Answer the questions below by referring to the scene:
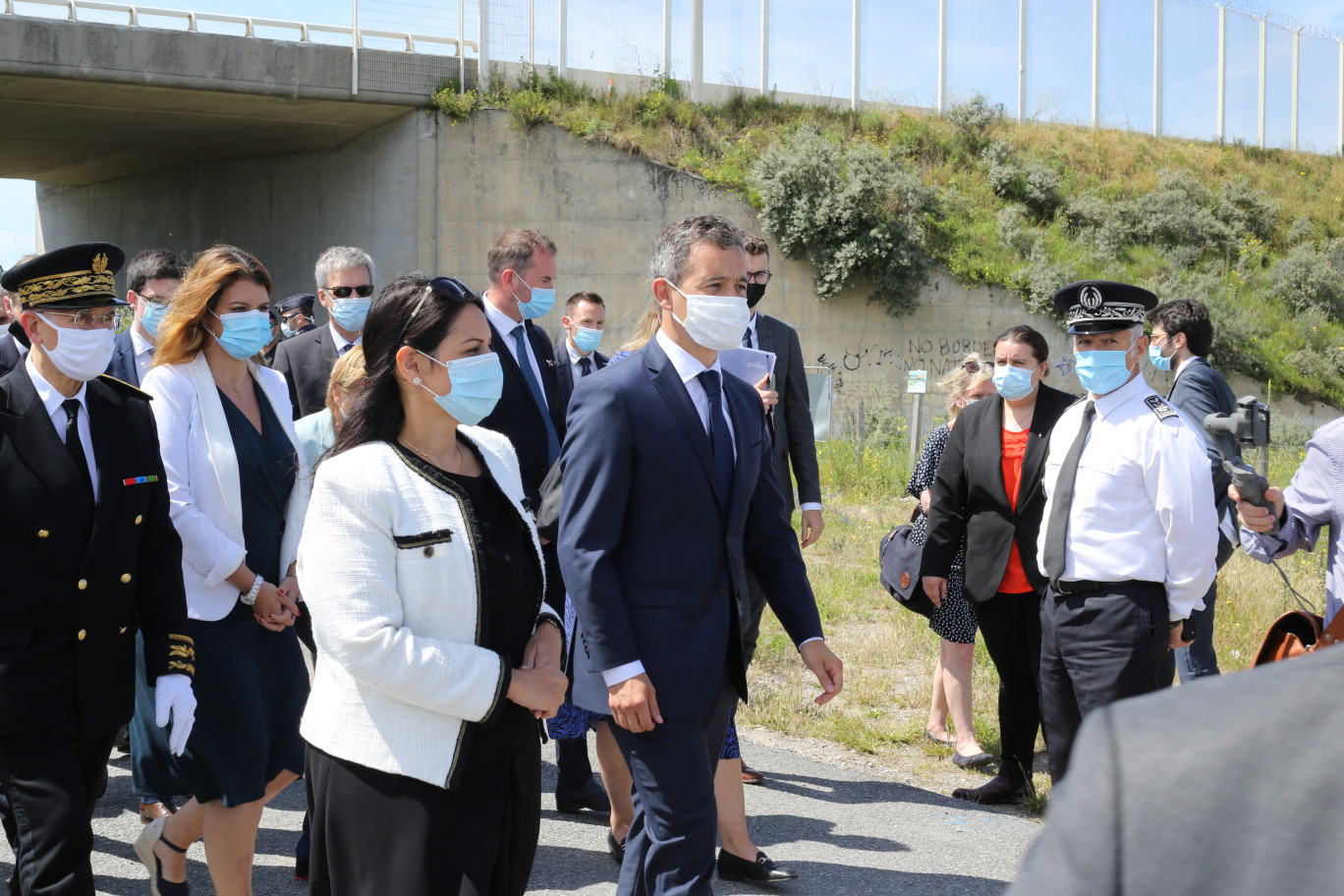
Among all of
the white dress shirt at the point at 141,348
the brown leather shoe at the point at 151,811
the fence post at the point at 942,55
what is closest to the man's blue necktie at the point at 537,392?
the white dress shirt at the point at 141,348

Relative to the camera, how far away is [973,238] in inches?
Answer: 961

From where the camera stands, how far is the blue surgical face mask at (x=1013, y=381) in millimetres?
5605

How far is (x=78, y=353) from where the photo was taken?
134 inches

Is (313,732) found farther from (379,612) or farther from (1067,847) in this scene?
(1067,847)

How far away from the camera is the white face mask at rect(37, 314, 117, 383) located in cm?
338

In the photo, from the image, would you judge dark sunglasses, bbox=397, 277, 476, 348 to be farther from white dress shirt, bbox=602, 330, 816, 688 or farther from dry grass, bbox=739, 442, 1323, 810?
dry grass, bbox=739, 442, 1323, 810

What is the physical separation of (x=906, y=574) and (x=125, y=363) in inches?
166

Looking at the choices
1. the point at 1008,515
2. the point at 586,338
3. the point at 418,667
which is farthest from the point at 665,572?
the point at 586,338

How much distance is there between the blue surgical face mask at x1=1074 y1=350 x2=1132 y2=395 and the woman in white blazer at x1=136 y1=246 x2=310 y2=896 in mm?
3012

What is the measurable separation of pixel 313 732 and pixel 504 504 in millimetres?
689

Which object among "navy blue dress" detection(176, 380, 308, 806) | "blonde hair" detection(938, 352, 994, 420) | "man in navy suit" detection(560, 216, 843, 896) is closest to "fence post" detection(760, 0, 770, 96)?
"blonde hair" detection(938, 352, 994, 420)

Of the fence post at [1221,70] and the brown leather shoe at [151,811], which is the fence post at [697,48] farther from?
the brown leather shoe at [151,811]

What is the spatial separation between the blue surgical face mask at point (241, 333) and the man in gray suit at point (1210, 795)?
3.70 m

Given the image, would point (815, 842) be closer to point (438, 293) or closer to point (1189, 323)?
point (438, 293)
